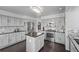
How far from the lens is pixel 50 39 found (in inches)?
182

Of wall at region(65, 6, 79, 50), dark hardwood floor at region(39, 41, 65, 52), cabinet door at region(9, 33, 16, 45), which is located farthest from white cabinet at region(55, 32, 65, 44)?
cabinet door at region(9, 33, 16, 45)

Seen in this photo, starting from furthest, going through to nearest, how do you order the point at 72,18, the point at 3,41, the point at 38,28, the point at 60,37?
1. the point at 38,28
2. the point at 60,37
3. the point at 3,41
4. the point at 72,18

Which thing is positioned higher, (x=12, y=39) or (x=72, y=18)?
(x=72, y=18)

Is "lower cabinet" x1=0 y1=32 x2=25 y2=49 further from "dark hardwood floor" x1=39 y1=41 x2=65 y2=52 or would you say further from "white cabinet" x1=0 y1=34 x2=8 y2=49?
"dark hardwood floor" x1=39 y1=41 x2=65 y2=52

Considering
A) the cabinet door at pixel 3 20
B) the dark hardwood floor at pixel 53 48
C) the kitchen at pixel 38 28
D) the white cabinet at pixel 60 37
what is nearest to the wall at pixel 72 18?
the kitchen at pixel 38 28

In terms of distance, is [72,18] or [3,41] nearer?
[72,18]

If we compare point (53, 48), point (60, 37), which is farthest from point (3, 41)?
point (60, 37)

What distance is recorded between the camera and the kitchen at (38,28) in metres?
2.64

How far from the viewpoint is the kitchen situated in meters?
2.64

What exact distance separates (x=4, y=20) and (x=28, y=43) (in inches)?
92.6

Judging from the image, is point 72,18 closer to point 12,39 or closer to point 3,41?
point 12,39

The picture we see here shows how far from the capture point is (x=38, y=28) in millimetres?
6480

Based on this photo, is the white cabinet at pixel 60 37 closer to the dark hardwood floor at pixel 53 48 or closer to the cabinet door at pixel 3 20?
the dark hardwood floor at pixel 53 48
